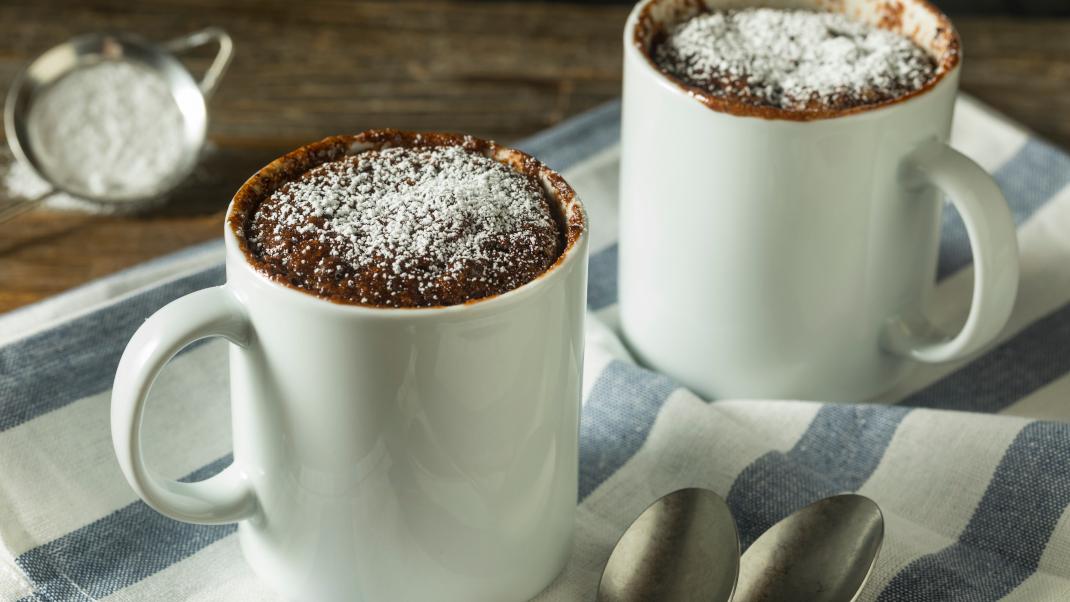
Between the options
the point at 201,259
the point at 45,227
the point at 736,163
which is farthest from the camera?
the point at 45,227

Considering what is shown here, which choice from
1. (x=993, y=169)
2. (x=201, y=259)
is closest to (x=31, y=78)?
(x=201, y=259)

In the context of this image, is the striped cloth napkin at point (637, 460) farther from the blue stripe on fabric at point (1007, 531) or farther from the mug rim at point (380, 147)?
the mug rim at point (380, 147)

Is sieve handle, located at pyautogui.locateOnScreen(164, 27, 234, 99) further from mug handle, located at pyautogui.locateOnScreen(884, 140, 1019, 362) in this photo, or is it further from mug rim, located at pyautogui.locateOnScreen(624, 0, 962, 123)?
mug handle, located at pyautogui.locateOnScreen(884, 140, 1019, 362)

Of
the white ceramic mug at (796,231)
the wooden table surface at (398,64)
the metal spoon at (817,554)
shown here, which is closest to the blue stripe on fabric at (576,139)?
the wooden table surface at (398,64)

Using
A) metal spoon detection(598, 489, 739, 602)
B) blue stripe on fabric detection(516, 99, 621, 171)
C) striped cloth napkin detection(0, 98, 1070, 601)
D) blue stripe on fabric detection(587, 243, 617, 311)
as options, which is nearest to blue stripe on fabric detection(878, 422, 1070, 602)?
striped cloth napkin detection(0, 98, 1070, 601)

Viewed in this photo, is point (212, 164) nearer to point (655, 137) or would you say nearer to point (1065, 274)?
point (655, 137)

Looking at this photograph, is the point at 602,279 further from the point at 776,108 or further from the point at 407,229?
the point at 407,229
